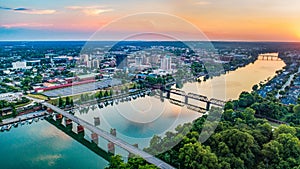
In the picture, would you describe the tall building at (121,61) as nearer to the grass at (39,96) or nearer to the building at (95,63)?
the building at (95,63)

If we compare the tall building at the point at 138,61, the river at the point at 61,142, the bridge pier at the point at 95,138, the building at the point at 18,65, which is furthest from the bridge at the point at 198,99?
the building at the point at 18,65

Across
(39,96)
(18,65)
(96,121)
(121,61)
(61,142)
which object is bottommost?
(61,142)

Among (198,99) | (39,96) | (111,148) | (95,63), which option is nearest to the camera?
(111,148)

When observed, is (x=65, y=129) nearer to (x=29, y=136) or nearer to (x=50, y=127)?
(x=50, y=127)

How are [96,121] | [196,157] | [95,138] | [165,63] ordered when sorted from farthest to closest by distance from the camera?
[165,63], [96,121], [95,138], [196,157]

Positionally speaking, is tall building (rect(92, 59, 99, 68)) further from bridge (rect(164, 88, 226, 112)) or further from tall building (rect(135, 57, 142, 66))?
bridge (rect(164, 88, 226, 112))

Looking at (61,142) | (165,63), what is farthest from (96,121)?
(165,63)

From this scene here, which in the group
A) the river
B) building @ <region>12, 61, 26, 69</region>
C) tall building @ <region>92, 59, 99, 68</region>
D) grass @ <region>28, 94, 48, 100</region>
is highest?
tall building @ <region>92, 59, 99, 68</region>

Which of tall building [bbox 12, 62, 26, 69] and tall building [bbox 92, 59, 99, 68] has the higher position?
tall building [bbox 92, 59, 99, 68]

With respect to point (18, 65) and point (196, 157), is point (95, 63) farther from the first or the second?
point (196, 157)

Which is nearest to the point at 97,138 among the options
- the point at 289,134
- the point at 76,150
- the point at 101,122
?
the point at 76,150

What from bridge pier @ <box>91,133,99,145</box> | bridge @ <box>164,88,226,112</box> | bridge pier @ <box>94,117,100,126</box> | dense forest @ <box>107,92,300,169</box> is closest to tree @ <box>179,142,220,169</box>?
dense forest @ <box>107,92,300,169</box>
